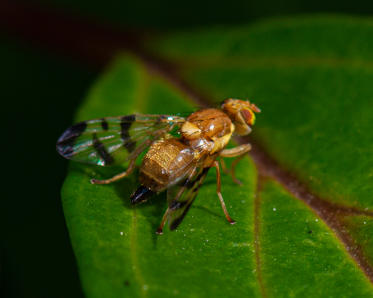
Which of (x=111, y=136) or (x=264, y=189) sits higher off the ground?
(x=111, y=136)

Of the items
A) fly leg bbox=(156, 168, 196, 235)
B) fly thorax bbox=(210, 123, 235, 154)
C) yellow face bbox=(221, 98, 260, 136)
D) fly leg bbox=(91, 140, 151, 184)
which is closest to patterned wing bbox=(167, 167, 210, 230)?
fly leg bbox=(156, 168, 196, 235)

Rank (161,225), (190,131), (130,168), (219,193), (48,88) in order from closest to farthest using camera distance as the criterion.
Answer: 1. (161,225)
2. (219,193)
3. (130,168)
4. (190,131)
5. (48,88)

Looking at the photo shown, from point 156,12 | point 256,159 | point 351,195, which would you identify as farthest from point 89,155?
point 156,12

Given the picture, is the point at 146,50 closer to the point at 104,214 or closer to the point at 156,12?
the point at 156,12

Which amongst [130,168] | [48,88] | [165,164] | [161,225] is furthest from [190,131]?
[48,88]

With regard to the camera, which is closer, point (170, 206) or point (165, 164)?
point (170, 206)

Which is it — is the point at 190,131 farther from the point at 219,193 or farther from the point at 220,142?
the point at 219,193

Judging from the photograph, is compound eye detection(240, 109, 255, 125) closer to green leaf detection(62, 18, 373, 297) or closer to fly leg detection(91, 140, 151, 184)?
green leaf detection(62, 18, 373, 297)

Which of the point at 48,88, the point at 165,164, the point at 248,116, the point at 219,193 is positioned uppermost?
the point at 248,116
